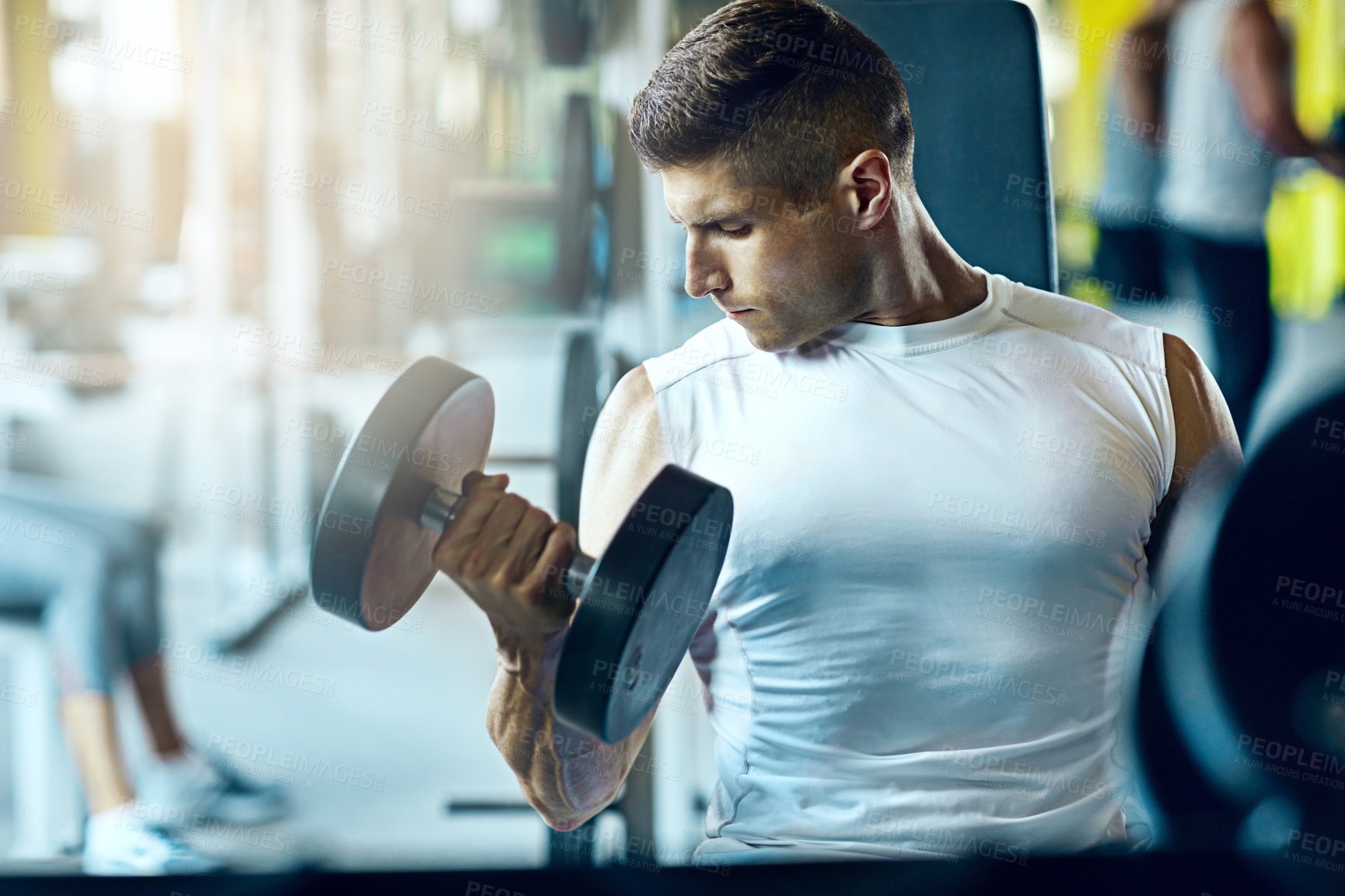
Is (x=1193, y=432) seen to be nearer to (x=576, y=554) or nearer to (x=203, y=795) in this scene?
(x=576, y=554)

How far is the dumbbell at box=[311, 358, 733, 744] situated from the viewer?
776 mm

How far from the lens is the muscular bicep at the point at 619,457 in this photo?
994 mm

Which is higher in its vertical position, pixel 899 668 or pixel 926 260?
pixel 926 260

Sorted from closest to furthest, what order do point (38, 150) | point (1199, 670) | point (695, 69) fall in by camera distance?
point (1199, 670) < point (695, 69) < point (38, 150)

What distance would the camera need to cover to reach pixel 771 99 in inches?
36.3

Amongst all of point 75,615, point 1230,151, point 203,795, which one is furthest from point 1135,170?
point 75,615

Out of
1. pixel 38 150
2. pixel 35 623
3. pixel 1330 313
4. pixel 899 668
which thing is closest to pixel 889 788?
pixel 899 668

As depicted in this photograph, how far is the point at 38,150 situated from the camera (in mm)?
1122

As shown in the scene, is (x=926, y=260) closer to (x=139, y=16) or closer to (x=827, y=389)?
(x=827, y=389)

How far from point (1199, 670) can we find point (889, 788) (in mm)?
344

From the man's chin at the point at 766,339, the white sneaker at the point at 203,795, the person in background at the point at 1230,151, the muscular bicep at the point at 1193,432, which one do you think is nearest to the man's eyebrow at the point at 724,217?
the man's chin at the point at 766,339

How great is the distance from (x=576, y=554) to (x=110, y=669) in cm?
73

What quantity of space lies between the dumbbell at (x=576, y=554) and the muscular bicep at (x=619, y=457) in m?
0.13

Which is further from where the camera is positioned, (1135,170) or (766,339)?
(1135,170)
